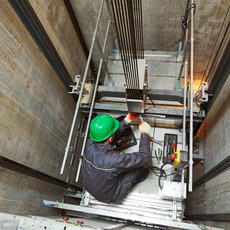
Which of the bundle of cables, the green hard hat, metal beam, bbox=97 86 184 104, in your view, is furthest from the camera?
the bundle of cables

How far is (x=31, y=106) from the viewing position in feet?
6.26

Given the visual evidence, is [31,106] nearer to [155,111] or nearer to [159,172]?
[155,111]

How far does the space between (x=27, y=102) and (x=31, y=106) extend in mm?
Answer: 73

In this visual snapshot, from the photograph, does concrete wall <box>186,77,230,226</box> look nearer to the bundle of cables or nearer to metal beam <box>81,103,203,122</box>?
metal beam <box>81,103,203,122</box>

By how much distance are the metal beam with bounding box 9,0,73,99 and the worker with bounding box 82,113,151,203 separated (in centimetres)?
66

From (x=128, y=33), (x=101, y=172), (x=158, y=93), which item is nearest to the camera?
(x=128, y=33)

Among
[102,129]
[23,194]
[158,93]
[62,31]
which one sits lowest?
[23,194]

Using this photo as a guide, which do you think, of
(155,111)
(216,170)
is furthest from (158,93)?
(216,170)

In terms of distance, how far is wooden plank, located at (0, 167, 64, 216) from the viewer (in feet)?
5.33

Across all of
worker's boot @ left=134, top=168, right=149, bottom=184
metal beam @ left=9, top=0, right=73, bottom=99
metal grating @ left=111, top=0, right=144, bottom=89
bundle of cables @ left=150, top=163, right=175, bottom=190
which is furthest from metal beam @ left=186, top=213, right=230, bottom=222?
metal beam @ left=9, top=0, right=73, bottom=99

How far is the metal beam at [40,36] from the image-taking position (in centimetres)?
165

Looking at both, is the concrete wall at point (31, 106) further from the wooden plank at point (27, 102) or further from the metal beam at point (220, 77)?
the metal beam at point (220, 77)

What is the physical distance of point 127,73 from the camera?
5.80 feet

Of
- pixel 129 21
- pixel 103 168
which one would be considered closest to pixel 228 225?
pixel 103 168
